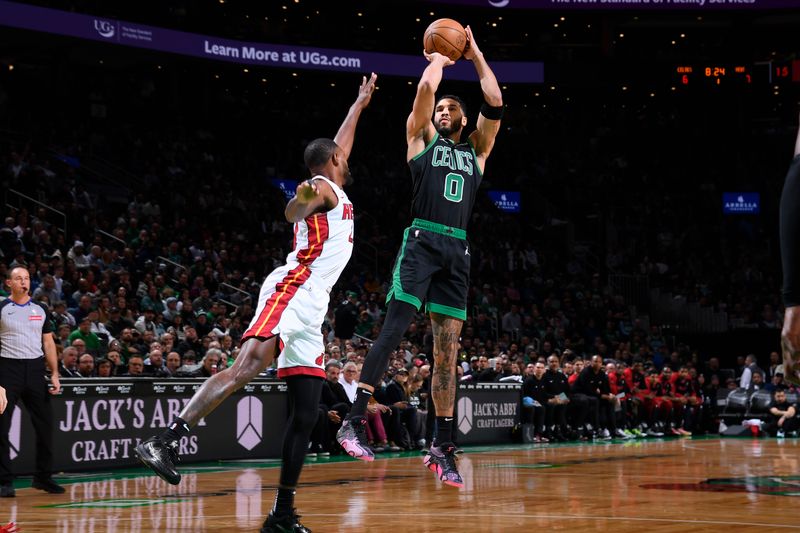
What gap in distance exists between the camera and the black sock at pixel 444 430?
7.21 m

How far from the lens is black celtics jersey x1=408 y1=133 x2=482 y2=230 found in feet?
23.8

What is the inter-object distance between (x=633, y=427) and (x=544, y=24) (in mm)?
16648

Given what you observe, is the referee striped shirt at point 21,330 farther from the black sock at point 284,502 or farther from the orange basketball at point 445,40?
the orange basketball at point 445,40

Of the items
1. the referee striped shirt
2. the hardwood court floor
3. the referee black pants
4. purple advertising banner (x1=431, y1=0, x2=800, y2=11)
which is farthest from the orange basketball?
purple advertising banner (x1=431, y1=0, x2=800, y2=11)

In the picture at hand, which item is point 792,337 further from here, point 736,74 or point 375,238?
point 736,74

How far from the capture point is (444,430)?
289 inches

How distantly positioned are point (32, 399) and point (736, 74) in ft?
89.5

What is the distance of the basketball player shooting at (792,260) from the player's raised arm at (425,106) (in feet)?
11.7

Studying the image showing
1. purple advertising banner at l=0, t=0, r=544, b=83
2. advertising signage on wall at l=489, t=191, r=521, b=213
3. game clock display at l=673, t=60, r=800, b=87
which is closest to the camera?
purple advertising banner at l=0, t=0, r=544, b=83

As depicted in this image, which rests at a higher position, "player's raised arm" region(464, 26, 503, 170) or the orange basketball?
the orange basketball

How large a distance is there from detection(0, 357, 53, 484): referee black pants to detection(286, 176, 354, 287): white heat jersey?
478 cm

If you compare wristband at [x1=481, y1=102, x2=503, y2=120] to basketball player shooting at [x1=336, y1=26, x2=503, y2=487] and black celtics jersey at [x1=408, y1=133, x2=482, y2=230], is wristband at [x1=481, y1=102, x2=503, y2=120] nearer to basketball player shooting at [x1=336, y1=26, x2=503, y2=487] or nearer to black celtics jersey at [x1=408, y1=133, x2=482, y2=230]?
basketball player shooting at [x1=336, y1=26, x2=503, y2=487]

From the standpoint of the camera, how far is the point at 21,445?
12.1 metres

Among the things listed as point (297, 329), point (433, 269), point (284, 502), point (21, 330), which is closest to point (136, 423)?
point (21, 330)
